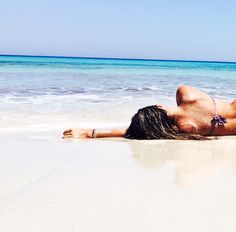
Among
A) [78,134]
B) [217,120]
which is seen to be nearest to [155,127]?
[217,120]

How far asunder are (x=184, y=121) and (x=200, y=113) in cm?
16

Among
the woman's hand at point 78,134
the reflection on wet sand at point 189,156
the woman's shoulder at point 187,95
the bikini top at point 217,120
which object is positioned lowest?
the woman's hand at point 78,134

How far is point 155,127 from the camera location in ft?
12.5

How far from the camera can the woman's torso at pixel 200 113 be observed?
3.74 metres

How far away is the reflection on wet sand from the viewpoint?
2.56 m

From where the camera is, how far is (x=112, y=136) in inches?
155

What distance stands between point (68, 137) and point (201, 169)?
1.56 metres

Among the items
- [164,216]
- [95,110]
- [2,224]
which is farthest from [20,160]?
[95,110]

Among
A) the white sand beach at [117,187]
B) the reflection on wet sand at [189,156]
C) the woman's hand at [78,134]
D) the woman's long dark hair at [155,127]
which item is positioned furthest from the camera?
the woman's hand at [78,134]

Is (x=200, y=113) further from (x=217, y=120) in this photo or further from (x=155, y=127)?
(x=155, y=127)

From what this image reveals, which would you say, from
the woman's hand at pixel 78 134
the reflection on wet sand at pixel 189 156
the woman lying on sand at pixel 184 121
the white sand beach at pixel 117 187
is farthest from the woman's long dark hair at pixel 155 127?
the woman's hand at pixel 78 134

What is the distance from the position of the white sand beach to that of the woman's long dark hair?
0.76 feet

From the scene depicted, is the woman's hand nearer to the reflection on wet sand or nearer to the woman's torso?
the reflection on wet sand

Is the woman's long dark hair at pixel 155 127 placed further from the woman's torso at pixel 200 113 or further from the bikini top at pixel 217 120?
the bikini top at pixel 217 120
